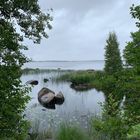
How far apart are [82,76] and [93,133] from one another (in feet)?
197

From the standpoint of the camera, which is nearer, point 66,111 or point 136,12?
point 136,12

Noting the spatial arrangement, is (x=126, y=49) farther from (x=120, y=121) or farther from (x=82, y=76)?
(x=82, y=76)

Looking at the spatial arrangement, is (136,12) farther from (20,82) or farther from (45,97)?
(45,97)

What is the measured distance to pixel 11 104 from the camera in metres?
8.64

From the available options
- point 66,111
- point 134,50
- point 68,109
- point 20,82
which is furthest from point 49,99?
point 134,50

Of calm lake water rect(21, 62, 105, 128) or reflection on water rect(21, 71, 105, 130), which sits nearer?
calm lake water rect(21, 62, 105, 128)

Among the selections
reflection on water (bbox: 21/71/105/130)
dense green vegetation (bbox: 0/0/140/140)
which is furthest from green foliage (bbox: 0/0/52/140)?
reflection on water (bbox: 21/71/105/130)

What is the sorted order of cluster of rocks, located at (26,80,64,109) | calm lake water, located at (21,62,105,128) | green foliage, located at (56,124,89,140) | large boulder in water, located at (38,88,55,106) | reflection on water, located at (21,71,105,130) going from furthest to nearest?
large boulder in water, located at (38,88,55,106) → cluster of rocks, located at (26,80,64,109) → reflection on water, located at (21,71,105,130) → calm lake water, located at (21,62,105,128) → green foliage, located at (56,124,89,140)

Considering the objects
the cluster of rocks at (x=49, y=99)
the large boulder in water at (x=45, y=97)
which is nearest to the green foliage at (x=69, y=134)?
the cluster of rocks at (x=49, y=99)

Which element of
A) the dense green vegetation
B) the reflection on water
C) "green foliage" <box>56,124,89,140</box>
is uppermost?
the dense green vegetation

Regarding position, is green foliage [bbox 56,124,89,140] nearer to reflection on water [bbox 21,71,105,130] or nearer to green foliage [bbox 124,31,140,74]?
reflection on water [bbox 21,71,105,130]

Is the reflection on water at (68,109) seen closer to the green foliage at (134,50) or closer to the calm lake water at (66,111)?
→ the calm lake water at (66,111)

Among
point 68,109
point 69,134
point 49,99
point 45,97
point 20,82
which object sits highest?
point 20,82

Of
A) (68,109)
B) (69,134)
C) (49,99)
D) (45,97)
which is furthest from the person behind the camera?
(45,97)
